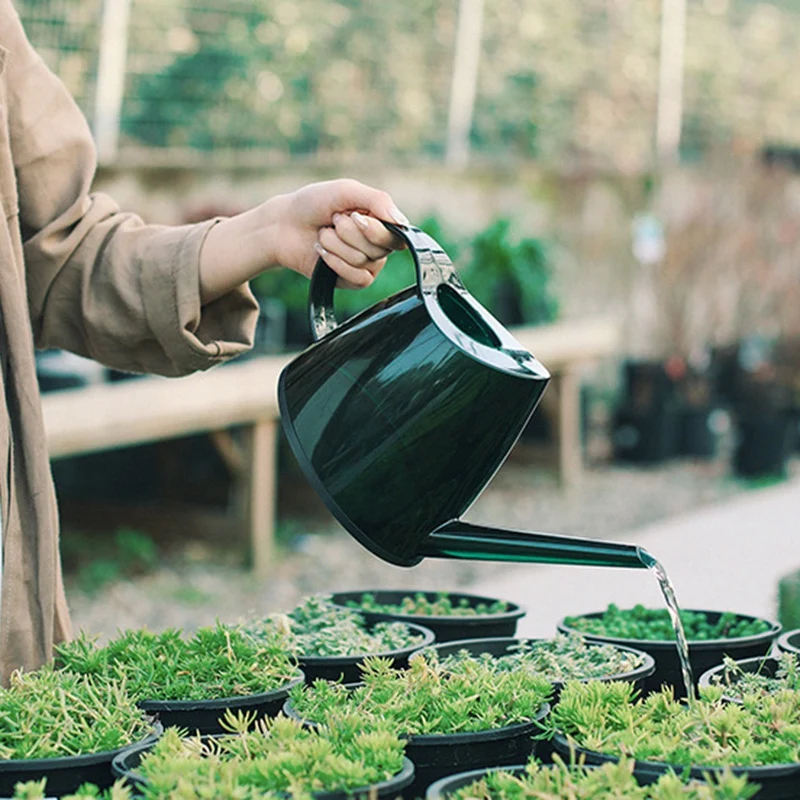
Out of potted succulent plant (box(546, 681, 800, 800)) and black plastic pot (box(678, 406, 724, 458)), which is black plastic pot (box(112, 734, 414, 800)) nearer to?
potted succulent plant (box(546, 681, 800, 800))

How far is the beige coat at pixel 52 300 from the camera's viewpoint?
1.55 metres

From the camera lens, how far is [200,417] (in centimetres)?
486

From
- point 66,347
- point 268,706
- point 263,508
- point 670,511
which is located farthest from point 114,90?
point 268,706

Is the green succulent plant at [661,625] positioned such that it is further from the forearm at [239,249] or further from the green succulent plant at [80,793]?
the green succulent plant at [80,793]

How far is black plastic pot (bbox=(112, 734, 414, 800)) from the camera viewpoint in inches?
40.5

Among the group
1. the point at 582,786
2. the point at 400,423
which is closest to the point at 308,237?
the point at 400,423

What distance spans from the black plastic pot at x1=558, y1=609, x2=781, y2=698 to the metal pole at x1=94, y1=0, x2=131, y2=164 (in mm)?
4965

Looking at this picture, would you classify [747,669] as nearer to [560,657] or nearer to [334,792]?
[560,657]

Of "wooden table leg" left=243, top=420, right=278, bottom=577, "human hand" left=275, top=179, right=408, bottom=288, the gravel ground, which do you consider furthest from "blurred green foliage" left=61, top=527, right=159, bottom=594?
"human hand" left=275, top=179, right=408, bottom=288

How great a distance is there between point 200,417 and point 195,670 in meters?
3.56

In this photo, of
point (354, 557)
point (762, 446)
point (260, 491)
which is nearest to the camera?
point (260, 491)

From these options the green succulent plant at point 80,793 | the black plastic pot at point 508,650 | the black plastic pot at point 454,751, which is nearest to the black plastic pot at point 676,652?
the black plastic pot at point 508,650

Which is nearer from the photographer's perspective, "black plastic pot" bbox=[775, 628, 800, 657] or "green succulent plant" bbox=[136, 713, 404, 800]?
"green succulent plant" bbox=[136, 713, 404, 800]

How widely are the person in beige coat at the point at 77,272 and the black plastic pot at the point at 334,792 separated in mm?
430
